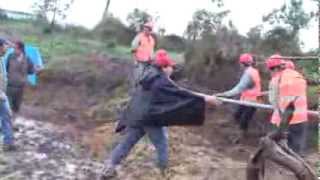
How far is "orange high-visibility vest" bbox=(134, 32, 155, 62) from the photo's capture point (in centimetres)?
1245

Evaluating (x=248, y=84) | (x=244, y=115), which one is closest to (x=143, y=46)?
(x=248, y=84)

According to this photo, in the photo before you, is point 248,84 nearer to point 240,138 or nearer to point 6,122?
point 240,138

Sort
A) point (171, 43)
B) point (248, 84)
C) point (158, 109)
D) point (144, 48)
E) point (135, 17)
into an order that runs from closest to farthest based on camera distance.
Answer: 1. point (158, 109)
2. point (248, 84)
3. point (144, 48)
4. point (171, 43)
5. point (135, 17)

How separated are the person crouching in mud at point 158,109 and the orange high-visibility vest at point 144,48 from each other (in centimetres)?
347

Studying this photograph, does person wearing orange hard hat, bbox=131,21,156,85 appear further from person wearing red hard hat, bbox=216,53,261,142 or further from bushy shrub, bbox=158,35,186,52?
bushy shrub, bbox=158,35,186,52

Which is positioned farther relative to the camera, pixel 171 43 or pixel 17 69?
pixel 171 43

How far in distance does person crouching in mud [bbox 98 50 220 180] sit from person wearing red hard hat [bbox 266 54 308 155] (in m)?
1.10

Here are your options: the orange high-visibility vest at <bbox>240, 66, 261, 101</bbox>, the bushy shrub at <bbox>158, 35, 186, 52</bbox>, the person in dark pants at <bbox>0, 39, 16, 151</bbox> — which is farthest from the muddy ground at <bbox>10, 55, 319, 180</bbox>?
the bushy shrub at <bbox>158, 35, 186, 52</bbox>

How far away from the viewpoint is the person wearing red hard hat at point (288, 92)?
7.42m

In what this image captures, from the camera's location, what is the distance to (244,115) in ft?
40.8

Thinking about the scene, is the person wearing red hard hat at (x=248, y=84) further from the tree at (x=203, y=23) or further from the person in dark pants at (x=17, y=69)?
the tree at (x=203, y=23)

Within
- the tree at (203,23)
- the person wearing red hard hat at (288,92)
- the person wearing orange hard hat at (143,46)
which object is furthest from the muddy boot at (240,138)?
the tree at (203,23)

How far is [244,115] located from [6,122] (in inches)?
173

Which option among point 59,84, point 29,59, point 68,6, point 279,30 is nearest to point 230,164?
point 29,59
